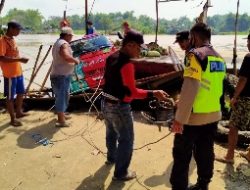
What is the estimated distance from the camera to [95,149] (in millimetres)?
6012

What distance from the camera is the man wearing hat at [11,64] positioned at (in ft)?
22.0

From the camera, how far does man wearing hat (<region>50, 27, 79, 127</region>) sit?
6.71 m

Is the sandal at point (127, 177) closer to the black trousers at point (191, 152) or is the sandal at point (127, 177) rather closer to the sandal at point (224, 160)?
the black trousers at point (191, 152)

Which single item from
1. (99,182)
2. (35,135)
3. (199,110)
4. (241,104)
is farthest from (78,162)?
(241,104)

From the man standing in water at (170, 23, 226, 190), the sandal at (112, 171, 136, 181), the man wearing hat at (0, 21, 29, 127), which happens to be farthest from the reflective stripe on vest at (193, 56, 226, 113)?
the man wearing hat at (0, 21, 29, 127)

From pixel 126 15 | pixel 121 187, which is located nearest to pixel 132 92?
pixel 121 187

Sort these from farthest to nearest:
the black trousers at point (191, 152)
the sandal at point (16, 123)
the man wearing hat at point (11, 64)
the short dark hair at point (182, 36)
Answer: the sandal at point (16, 123)
the man wearing hat at point (11, 64)
the short dark hair at point (182, 36)
the black trousers at point (191, 152)

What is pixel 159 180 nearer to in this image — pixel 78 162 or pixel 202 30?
pixel 78 162

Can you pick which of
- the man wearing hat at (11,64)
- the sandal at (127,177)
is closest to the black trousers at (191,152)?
the sandal at (127,177)

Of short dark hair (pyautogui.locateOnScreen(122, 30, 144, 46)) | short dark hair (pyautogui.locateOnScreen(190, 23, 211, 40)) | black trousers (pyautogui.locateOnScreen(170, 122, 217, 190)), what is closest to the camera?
short dark hair (pyautogui.locateOnScreen(190, 23, 211, 40))

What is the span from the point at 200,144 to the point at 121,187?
1.21m

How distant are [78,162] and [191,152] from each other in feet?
6.83

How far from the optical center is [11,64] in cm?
694

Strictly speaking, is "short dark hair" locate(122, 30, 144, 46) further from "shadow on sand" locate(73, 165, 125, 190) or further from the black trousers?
"shadow on sand" locate(73, 165, 125, 190)
